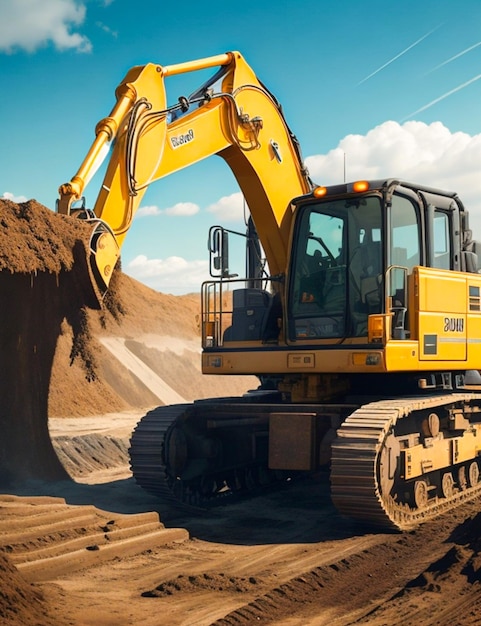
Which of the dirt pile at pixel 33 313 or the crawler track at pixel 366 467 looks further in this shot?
the dirt pile at pixel 33 313

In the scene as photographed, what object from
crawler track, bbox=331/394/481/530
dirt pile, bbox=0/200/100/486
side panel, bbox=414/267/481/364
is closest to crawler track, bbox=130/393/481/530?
crawler track, bbox=331/394/481/530

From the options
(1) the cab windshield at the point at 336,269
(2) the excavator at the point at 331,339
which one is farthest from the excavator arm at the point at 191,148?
(1) the cab windshield at the point at 336,269

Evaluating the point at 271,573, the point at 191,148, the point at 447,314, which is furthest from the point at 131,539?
the point at 191,148

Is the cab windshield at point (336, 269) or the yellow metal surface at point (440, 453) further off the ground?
the cab windshield at point (336, 269)

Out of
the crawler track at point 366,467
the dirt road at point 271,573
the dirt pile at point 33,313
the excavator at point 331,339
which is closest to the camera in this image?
the dirt road at point 271,573

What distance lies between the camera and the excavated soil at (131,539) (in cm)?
602

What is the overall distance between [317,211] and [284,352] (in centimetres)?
177

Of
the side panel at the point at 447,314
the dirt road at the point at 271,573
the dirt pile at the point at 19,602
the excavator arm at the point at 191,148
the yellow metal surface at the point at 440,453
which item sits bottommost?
the dirt road at the point at 271,573

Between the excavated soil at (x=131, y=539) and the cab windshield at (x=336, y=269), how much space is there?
Answer: 7.19ft

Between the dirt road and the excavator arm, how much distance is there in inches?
123

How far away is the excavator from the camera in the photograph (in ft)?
29.2

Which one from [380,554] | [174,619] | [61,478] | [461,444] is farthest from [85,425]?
[174,619]

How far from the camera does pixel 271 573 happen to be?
7137mm

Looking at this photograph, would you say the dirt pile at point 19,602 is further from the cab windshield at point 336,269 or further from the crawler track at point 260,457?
the cab windshield at point 336,269
